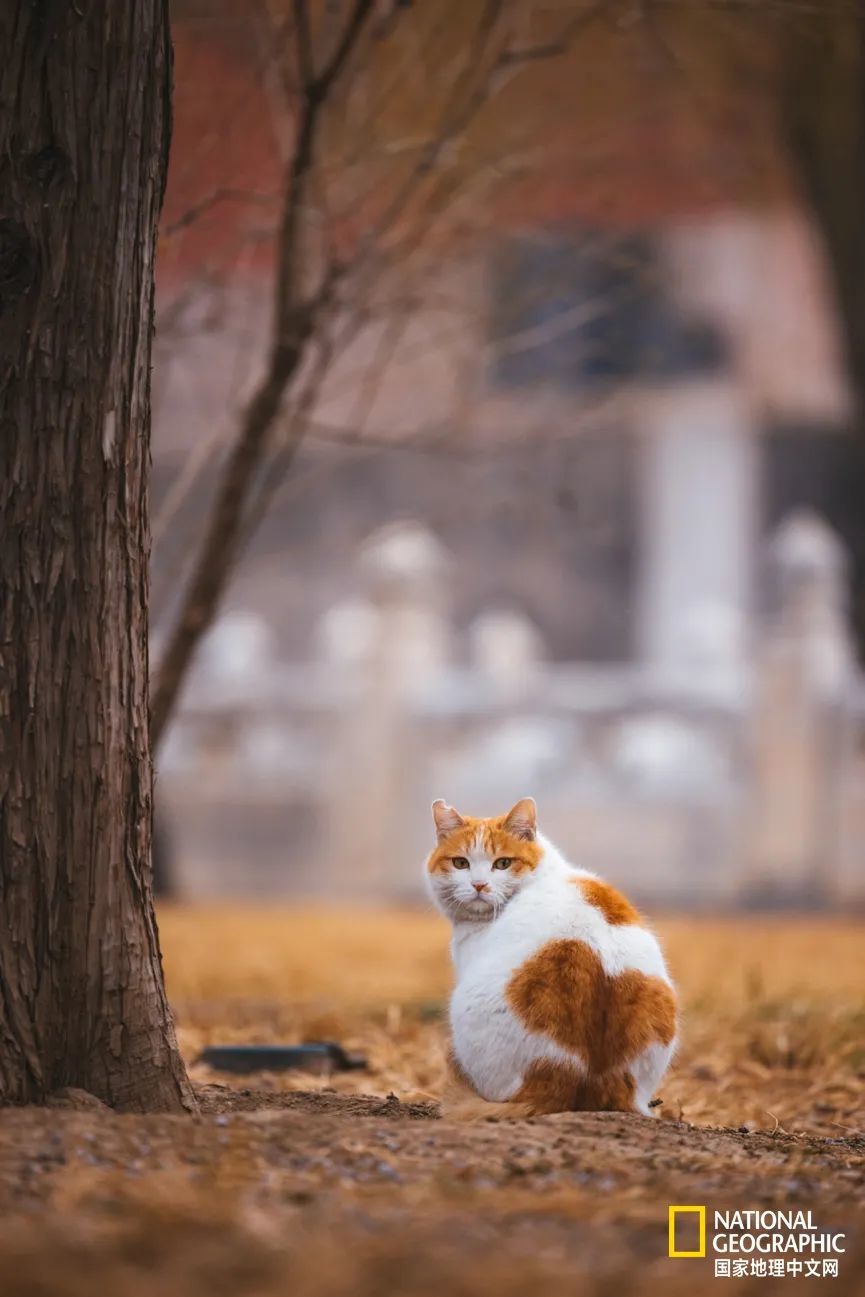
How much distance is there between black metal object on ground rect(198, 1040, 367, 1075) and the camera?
4562mm

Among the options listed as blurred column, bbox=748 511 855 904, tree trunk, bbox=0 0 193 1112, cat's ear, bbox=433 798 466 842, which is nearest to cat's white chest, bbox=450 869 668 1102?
cat's ear, bbox=433 798 466 842

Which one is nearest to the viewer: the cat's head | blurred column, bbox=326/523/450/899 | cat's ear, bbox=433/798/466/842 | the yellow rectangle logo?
the yellow rectangle logo

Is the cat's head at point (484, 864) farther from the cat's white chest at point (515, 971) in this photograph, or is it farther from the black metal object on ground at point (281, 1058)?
the black metal object on ground at point (281, 1058)

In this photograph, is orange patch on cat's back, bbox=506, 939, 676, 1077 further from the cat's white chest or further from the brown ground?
the brown ground

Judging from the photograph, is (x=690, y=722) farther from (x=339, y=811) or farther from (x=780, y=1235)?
(x=780, y=1235)

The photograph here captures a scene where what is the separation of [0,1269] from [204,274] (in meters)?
4.28

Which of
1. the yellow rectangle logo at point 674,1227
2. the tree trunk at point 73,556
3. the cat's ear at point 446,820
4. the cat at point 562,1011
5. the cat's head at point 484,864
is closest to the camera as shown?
the yellow rectangle logo at point 674,1227

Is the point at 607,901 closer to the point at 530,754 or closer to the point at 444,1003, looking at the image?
the point at 444,1003

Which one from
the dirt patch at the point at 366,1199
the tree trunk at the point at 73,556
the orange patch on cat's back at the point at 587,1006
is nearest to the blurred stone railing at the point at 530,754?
the orange patch on cat's back at the point at 587,1006

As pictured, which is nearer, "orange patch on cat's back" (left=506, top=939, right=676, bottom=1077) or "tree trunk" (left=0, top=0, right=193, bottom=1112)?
"tree trunk" (left=0, top=0, right=193, bottom=1112)

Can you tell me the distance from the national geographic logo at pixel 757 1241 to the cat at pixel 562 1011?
71cm

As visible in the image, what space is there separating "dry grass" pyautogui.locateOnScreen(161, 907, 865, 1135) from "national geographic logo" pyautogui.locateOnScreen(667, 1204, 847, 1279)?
1488 mm

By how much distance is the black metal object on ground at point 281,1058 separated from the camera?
4562 millimetres

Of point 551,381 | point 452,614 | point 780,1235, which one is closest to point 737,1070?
point 780,1235
